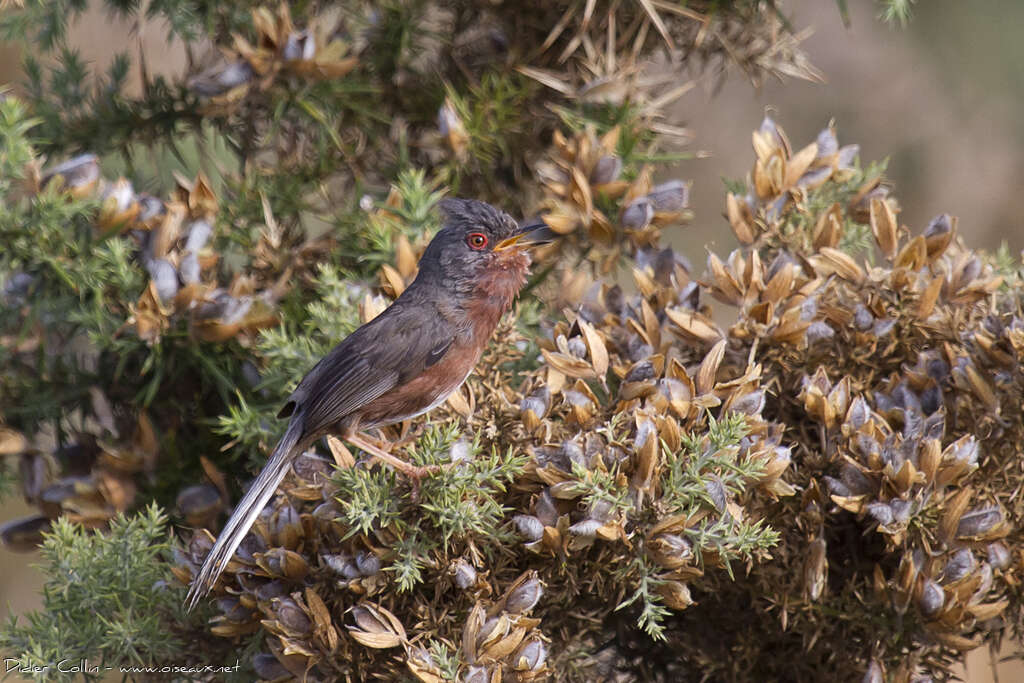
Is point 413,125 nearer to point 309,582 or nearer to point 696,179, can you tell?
point 309,582

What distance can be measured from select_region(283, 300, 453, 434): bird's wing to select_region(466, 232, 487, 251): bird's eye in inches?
9.6

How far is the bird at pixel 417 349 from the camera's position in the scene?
256cm

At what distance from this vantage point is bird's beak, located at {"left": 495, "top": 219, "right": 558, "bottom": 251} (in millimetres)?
2865

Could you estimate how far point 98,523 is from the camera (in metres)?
2.81

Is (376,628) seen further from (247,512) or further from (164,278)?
(164,278)

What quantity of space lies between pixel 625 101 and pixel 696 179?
10.4ft

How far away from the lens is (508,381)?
271cm

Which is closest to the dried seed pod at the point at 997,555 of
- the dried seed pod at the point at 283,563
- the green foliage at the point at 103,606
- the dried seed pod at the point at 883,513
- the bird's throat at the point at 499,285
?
the dried seed pod at the point at 883,513

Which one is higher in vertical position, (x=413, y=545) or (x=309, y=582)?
(x=413, y=545)

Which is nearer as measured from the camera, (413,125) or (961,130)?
(413,125)

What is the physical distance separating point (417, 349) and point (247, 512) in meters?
0.66

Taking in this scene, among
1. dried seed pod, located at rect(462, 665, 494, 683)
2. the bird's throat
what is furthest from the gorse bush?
the bird's throat

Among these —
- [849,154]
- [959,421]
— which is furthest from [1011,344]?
[849,154]

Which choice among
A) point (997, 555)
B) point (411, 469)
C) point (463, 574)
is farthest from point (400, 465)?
point (997, 555)
